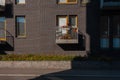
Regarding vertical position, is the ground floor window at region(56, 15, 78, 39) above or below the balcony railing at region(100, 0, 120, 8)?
below

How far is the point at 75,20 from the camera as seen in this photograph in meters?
29.0

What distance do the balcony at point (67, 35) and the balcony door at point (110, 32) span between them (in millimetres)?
2182

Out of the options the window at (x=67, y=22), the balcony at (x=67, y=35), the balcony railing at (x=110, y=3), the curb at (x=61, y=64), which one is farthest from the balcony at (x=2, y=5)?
the balcony railing at (x=110, y=3)

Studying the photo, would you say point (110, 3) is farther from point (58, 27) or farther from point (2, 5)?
point (2, 5)

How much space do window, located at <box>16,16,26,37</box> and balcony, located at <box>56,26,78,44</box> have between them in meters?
2.95

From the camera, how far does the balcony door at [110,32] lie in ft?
93.7

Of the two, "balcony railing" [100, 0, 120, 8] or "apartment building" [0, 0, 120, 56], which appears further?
"apartment building" [0, 0, 120, 56]

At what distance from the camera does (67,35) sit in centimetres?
2778

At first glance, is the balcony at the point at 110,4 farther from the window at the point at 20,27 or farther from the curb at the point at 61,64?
the window at the point at 20,27

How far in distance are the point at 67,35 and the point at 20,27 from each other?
13.9 ft

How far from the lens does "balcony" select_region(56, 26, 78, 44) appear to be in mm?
27750

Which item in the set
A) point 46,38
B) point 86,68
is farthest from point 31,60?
point 46,38

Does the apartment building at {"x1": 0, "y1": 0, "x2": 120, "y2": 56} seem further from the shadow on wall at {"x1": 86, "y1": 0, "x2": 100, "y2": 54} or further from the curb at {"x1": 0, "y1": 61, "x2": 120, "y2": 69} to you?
the curb at {"x1": 0, "y1": 61, "x2": 120, "y2": 69}

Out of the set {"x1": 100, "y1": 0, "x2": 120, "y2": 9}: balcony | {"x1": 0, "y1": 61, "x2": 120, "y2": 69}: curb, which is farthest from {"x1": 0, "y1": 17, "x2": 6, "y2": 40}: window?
{"x1": 100, "y1": 0, "x2": 120, "y2": 9}: balcony
